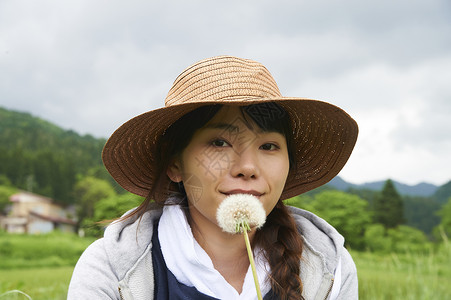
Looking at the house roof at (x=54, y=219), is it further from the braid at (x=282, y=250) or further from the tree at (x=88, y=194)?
the braid at (x=282, y=250)

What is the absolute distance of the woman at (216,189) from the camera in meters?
1.53

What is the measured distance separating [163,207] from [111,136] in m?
0.42

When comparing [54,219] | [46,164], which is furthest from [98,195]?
[54,219]

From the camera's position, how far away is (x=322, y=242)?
1907 millimetres

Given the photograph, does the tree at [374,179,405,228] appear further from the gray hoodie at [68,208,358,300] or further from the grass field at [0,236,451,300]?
the gray hoodie at [68,208,358,300]

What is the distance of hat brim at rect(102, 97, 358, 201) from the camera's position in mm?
1648

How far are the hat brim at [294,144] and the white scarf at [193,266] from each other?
0.22 m

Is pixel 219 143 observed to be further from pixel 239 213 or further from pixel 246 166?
pixel 239 213

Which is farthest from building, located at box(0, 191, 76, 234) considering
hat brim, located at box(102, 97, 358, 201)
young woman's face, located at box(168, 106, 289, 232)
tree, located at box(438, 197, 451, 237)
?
young woman's face, located at box(168, 106, 289, 232)

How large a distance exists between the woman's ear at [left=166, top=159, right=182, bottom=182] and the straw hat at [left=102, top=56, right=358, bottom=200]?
94mm

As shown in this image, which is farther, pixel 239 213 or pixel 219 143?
pixel 219 143

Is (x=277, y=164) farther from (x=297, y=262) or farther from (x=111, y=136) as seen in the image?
(x=111, y=136)

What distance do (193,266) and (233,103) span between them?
2.18 feet

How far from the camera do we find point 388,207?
39281mm
